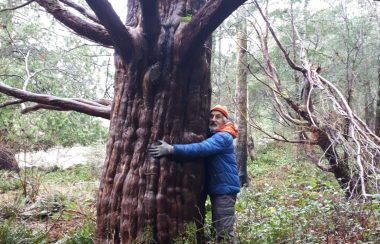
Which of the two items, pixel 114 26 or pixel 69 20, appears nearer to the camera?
pixel 114 26

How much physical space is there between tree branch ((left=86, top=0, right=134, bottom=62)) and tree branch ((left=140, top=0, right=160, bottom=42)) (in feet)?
0.61

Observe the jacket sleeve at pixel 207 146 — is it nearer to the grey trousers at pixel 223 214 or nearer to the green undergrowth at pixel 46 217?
the grey trousers at pixel 223 214

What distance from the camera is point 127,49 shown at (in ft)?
12.9

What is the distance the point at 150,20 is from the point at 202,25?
50 centimetres

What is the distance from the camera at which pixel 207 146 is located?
409 cm

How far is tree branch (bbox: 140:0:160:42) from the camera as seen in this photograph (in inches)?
133

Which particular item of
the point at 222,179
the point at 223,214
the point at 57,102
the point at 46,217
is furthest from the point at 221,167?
the point at 46,217

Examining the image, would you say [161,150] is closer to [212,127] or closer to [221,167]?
[221,167]

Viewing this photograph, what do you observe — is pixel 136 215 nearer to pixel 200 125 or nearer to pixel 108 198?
pixel 108 198

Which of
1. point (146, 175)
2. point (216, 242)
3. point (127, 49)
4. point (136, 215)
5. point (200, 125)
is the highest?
point (127, 49)

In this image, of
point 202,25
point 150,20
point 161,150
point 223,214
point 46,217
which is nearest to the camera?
point 202,25

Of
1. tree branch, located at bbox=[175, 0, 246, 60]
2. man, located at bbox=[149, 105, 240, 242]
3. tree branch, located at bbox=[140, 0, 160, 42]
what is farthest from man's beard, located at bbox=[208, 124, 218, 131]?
tree branch, located at bbox=[140, 0, 160, 42]

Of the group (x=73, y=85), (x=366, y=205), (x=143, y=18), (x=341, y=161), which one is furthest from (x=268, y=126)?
(x=143, y=18)

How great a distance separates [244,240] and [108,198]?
1.53m
